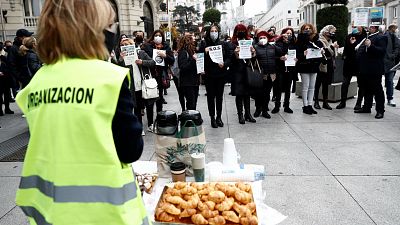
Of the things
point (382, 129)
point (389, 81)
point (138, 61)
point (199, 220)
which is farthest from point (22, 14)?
point (199, 220)

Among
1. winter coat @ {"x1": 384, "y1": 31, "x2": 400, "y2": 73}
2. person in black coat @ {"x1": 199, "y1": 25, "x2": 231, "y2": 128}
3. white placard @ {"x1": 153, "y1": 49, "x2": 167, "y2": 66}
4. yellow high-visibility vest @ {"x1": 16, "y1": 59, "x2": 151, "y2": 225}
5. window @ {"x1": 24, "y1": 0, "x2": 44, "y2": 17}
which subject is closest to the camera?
yellow high-visibility vest @ {"x1": 16, "y1": 59, "x2": 151, "y2": 225}

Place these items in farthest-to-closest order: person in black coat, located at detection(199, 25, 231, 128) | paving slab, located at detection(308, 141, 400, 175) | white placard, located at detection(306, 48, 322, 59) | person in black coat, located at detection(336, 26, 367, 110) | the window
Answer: the window < person in black coat, located at detection(336, 26, 367, 110) < white placard, located at detection(306, 48, 322, 59) < person in black coat, located at detection(199, 25, 231, 128) < paving slab, located at detection(308, 141, 400, 175)

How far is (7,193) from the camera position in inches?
167

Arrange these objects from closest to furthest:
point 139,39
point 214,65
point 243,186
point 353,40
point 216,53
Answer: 1. point 243,186
2. point 216,53
3. point 214,65
4. point 139,39
5. point 353,40

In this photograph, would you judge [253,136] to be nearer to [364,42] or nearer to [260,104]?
[260,104]

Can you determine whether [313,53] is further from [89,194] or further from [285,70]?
[89,194]

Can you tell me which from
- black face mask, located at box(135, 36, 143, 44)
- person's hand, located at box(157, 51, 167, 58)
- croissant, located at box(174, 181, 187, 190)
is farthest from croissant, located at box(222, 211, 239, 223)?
black face mask, located at box(135, 36, 143, 44)

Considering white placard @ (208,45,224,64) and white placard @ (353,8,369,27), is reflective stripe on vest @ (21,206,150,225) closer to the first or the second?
white placard @ (208,45,224,64)

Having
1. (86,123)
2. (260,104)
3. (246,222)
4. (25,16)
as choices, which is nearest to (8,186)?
(246,222)

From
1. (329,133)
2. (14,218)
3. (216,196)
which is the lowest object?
(14,218)

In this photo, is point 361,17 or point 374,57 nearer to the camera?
point 374,57

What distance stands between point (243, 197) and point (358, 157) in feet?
10.6

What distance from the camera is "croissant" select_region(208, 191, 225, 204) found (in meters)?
2.53

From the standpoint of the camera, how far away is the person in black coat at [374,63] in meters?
7.39
